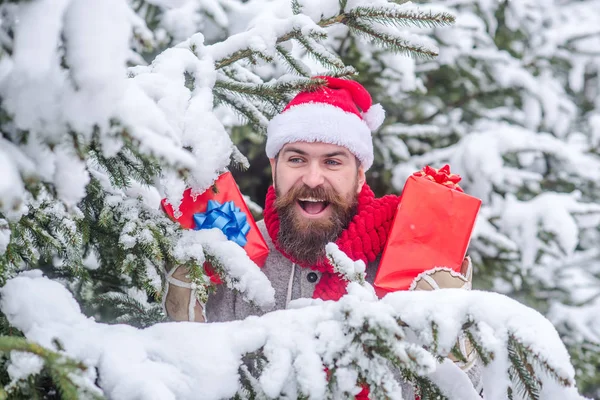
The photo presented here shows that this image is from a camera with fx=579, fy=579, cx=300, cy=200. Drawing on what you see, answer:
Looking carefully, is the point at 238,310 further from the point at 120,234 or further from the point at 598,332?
the point at 598,332

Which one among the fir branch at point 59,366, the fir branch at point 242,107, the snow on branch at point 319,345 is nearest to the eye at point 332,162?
the fir branch at point 242,107

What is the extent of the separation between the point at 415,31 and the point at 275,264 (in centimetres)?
214

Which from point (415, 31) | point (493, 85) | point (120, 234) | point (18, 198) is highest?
point (18, 198)

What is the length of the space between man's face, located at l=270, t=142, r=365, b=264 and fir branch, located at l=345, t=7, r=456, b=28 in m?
0.72

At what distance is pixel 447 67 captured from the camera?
4406mm

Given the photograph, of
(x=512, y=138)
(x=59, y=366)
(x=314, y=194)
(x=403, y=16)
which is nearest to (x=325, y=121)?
(x=314, y=194)

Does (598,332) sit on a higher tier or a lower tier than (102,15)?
lower

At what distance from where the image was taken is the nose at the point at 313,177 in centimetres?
234

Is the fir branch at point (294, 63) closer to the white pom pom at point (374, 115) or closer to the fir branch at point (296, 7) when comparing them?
the fir branch at point (296, 7)

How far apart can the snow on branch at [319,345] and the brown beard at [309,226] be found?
992 mm

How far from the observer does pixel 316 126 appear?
2311mm

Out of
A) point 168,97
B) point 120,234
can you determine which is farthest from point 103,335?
point 168,97

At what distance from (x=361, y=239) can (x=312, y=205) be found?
28cm

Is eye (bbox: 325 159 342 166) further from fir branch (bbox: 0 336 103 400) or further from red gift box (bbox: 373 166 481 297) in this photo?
fir branch (bbox: 0 336 103 400)
